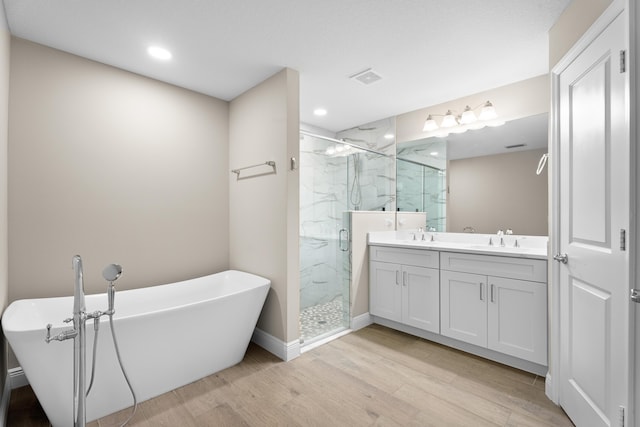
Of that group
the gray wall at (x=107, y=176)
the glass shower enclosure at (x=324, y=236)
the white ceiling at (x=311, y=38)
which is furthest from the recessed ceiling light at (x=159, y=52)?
the glass shower enclosure at (x=324, y=236)

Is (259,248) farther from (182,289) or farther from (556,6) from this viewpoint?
(556,6)

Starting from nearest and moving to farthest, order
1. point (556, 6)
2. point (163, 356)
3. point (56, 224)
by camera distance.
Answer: point (556, 6), point (163, 356), point (56, 224)

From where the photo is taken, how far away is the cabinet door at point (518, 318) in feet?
7.04

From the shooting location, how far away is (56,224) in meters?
2.22

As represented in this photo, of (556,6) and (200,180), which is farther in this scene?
(200,180)

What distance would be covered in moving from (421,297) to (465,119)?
1.78m

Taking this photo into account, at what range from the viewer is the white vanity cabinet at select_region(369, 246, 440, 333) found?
2.75m

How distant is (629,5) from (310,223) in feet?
7.91

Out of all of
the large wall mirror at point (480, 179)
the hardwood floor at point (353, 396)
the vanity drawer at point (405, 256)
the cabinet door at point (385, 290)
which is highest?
the large wall mirror at point (480, 179)

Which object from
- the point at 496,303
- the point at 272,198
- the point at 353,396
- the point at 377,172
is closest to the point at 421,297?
the point at 496,303

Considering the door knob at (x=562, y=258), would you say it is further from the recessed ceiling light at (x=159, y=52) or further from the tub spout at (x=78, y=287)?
the recessed ceiling light at (x=159, y=52)

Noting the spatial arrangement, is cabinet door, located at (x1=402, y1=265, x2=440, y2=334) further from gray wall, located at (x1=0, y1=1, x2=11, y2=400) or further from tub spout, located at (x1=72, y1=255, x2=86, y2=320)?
gray wall, located at (x1=0, y1=1, x2=11, y2=400)

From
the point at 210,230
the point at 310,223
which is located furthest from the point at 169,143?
the point at 310,223

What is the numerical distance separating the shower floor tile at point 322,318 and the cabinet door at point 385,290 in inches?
15.3
